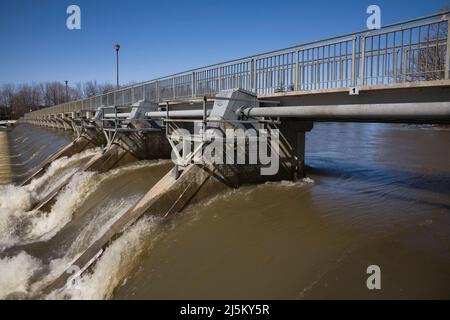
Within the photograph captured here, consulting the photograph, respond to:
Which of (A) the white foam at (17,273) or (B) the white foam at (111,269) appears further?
(A) the white foam at (17,273)

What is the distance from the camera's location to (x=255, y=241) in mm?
6277

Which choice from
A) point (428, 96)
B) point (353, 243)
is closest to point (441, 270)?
point (353, 243)

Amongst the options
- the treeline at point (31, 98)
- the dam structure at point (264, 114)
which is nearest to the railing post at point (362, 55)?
the dam structure at point (264, 114)

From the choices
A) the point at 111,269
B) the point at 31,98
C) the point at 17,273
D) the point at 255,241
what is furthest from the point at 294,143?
the point at 31,98

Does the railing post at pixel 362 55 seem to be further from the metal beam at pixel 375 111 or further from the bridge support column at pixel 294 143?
the bridge support column at pixel 294 143

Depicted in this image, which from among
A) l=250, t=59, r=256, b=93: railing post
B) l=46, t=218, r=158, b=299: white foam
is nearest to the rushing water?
Result: l=46, t=218, r=158, b=299: white foam

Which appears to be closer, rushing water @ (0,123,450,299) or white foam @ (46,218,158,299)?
rushing water @ (0,123,450,299)

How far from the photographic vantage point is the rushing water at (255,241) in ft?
16.2

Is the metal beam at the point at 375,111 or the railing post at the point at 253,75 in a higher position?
the railing post at the point at 253,75

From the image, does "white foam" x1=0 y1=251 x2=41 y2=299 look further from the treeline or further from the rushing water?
the treeline

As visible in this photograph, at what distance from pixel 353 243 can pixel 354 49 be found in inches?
172

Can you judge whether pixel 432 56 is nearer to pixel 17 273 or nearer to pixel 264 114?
pixel 264 114

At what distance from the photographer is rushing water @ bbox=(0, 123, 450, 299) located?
16.2ft

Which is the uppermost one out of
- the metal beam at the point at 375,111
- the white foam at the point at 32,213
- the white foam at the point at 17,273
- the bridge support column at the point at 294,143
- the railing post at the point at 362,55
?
the railing post at the point at 362,55
